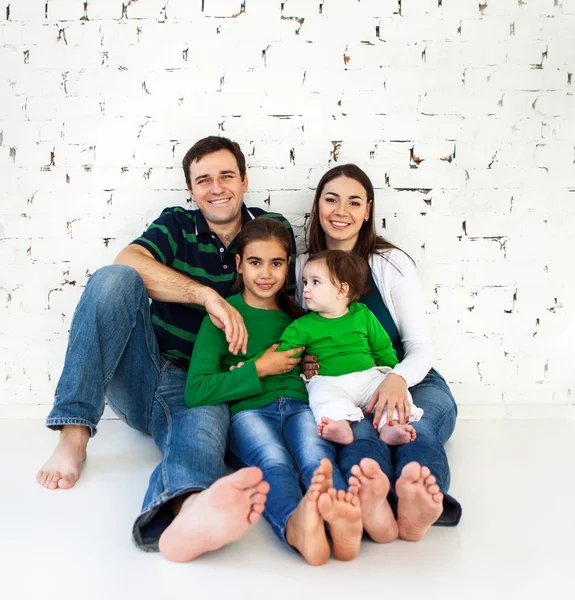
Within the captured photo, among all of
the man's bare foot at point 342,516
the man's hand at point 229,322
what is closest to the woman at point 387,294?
the man's hand at point 229,322

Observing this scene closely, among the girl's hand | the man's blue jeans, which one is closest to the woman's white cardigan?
the girl's hand

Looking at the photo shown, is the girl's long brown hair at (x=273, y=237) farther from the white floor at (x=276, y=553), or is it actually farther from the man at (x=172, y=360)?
the white floor at (x=276, y=553)

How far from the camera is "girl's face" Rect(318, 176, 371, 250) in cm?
230

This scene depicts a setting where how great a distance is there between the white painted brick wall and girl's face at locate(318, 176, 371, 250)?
267 mm

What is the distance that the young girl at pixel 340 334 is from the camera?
2006 mm

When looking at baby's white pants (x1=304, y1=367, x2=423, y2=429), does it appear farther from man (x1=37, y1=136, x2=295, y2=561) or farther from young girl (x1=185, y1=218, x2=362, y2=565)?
man (x1=37, y1=136, x2=295, y2=561)

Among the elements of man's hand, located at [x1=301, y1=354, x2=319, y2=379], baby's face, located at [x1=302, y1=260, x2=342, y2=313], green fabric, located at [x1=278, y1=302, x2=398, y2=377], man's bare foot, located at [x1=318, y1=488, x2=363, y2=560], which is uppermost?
baby's face, located at [x1=302, y1=260, x2=342, y2=313]

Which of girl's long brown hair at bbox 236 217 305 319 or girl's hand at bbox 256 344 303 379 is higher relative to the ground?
girl's long brown hair at bbox 236 217 305 319

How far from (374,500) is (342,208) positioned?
Answer: 3.71 ft

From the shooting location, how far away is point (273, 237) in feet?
6.86

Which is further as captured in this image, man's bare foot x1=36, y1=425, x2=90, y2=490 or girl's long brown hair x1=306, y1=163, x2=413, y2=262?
girl's long brown hair x1=306, y1=163, x2=413, y2=262

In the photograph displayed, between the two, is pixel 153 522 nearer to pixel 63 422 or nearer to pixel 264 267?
pixel 63 422

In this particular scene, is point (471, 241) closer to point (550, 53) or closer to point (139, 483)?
point (550, 53)

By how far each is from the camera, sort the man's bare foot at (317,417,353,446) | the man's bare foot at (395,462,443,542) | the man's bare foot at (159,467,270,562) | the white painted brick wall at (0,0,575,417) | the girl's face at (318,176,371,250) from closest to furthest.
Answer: the man's bare foot at (159,467,270,562) → the man's bare foot at (395,462,443,542) → the man's bare foot at (317,417,353,446) → the girl's face at (318,176,371,250) → the white painted brick wall at (0,0,575,417)
